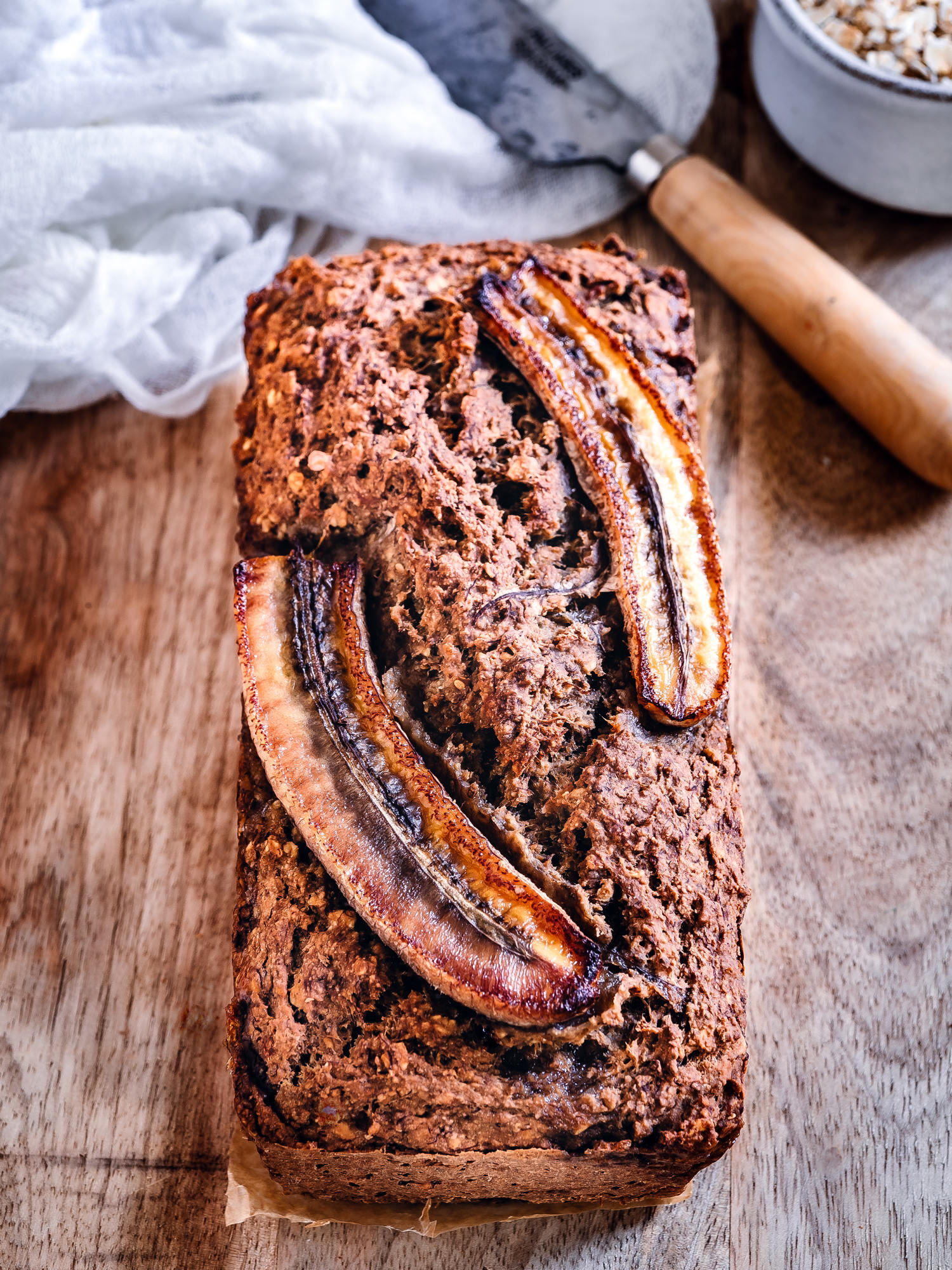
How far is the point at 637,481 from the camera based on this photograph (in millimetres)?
1188

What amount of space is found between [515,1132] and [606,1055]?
0.11 m

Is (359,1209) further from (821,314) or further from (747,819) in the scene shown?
(821,314)

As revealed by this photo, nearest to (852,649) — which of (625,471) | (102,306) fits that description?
(625,471)

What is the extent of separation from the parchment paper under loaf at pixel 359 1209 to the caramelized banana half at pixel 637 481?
620mm

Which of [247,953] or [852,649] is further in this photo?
[852,649]

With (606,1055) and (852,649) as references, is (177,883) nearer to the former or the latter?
(606,1055)

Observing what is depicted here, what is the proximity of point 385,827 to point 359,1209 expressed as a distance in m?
0.55

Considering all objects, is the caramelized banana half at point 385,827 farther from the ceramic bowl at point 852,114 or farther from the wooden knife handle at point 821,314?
the ceramic bowl at point 852,114

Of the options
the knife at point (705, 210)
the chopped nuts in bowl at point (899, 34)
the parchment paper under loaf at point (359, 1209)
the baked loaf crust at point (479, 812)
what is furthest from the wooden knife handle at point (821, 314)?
the parchment paper under loaf at point (359, 1209)

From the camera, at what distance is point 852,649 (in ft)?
5.14

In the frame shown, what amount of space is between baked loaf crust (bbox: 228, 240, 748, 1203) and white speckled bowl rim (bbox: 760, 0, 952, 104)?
582 mm

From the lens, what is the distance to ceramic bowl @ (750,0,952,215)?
1521 mm

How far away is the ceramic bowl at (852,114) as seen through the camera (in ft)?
4.99

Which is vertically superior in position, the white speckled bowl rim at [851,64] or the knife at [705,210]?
the white speckled bowl rim at [851,64]
